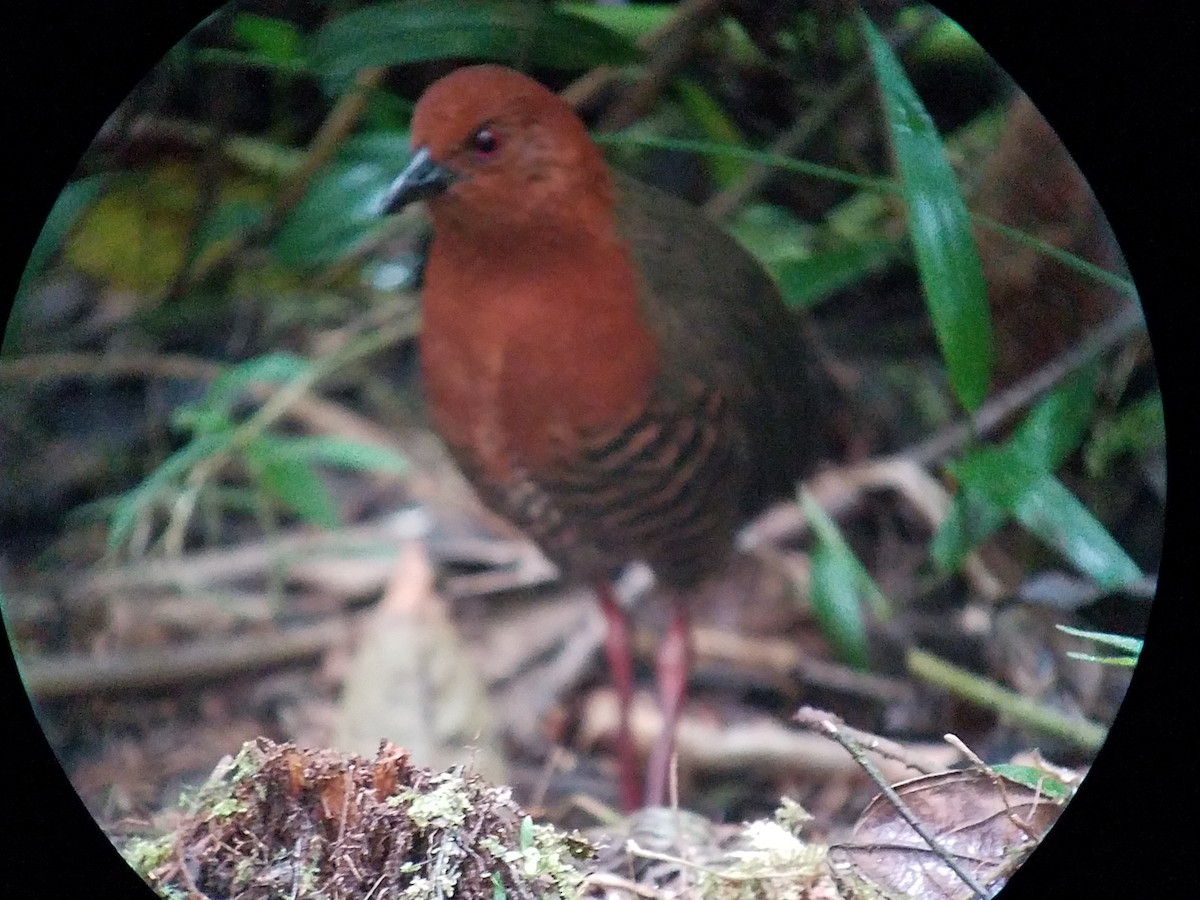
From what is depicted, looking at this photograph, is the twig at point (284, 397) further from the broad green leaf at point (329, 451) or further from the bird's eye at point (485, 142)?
the bird's eye at point (485, 142)

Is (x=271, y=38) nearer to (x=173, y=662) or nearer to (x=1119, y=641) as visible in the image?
(x=173, y=662)

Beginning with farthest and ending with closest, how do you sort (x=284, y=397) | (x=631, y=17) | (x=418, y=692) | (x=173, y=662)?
(x=284, y=397) → (x=173, y=662) → (x=418, y=692) → (x=631, y=17)

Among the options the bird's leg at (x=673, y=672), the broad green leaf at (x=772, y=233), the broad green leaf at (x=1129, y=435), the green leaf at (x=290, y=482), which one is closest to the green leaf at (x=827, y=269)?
the broad green leaf at (x=772, y=233)

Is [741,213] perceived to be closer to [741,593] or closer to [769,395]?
[769,395]

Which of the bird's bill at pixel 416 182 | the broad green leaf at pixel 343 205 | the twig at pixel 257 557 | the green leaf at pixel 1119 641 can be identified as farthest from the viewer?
the twig at pixel 257 557

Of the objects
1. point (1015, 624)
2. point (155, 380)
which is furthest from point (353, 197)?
point (1015, 624)

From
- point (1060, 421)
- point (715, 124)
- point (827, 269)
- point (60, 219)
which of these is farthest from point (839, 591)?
point (60, 219)
